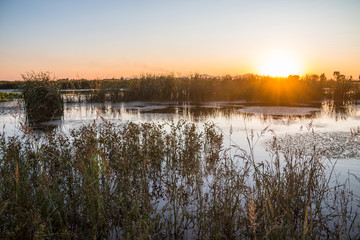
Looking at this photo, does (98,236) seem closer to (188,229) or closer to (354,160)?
(188,229)

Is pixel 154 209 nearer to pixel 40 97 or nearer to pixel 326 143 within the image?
pixel 326 143

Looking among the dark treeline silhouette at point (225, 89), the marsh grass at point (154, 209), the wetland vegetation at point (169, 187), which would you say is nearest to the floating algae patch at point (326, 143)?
the wetland vegetation at point (169, 187)

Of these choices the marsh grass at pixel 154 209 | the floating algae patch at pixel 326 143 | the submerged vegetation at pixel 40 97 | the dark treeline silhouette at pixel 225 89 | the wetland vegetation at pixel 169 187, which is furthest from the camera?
the dark treeline silhouette at pixel 225 89

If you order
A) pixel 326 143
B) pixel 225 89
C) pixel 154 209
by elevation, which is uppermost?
pixel 225 89

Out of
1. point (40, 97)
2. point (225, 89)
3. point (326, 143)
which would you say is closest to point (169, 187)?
point (326, 143)

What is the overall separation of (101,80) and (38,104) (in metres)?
10.5

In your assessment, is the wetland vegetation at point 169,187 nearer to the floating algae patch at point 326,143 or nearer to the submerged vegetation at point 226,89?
the floating algae patch at point 326,143

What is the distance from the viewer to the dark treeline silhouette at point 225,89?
22.4 m

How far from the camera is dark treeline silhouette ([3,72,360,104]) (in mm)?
22359

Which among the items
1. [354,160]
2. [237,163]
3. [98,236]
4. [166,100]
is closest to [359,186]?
[354,160]

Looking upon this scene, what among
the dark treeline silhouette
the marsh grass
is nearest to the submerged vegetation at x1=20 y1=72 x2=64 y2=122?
the dark treeline silhouette

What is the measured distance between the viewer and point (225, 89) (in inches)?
974

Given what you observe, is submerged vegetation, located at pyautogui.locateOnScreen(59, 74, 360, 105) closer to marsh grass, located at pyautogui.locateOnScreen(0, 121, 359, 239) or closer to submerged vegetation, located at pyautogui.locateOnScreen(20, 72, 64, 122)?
submerged vegetation, located at pyautogui.locateOnScreen(20, 72, 64, 122)

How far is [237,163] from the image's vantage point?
238 inches
